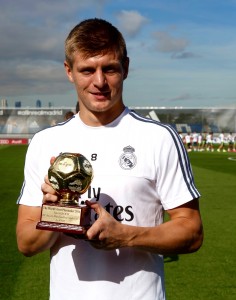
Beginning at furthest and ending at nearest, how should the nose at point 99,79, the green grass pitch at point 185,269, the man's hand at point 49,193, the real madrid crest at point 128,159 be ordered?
the green grass pitch at point 185,269
the real madrid crest at point 128,159
the nose at point 99,79
the man's hand at point 49,193

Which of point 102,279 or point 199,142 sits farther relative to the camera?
point 199,142

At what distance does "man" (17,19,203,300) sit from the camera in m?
2.76

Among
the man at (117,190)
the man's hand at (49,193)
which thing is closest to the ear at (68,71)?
the man at (117,190)

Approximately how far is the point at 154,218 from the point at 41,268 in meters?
5.45

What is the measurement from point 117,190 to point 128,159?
0.54 feet

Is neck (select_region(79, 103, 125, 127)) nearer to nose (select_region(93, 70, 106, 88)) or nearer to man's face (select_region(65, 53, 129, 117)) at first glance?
man's face (select_region(65, 53, 129, 117))

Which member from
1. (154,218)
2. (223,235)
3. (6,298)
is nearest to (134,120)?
(154,218)

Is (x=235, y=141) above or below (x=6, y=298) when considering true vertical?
above

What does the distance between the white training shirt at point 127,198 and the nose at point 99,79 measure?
285 mm

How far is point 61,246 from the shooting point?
113 inches

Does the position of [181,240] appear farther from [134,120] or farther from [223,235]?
[223,235]

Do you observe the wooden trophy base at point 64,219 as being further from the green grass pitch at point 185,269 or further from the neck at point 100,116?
the green grass pitch at point 185,269

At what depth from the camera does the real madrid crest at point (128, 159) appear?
9.30ft

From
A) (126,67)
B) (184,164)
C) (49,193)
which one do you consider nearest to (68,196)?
(49,193)
